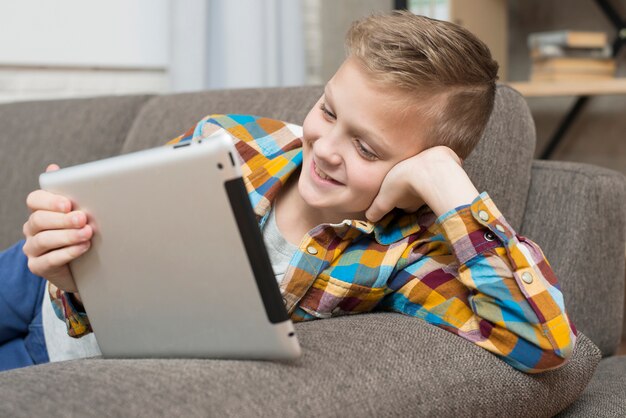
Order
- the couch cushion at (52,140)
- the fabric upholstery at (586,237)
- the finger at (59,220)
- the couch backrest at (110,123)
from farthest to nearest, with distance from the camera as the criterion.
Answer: the couch cushion at (52,140) → the couch backrest at (110,123) → the fabric upholstery at (586,237) → the finger at (59,220)

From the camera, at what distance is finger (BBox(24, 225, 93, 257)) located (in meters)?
0.80

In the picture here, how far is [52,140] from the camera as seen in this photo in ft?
5.65

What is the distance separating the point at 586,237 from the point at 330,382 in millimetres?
592

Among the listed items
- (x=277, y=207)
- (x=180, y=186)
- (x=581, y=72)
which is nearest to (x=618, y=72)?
(x=581, y=72)

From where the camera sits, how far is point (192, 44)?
8.12 ft

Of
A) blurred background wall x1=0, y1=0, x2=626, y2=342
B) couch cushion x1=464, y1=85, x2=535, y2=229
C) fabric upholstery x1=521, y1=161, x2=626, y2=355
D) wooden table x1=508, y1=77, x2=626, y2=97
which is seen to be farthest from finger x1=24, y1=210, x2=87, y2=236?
wooden table x1=508, y1=77, x2=626, y2=97

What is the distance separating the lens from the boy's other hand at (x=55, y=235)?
80 centimetres

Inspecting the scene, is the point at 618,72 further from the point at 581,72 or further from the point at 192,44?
the point at 192,44

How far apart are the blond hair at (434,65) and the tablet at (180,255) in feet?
1.11

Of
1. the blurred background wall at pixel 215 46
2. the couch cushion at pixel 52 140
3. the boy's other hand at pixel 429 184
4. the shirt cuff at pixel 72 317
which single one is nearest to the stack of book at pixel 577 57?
the blurred background wall at pixel 215 46

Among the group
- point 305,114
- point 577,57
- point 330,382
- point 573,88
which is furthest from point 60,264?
point 577,57

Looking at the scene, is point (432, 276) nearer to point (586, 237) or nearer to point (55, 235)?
point (586, 237)

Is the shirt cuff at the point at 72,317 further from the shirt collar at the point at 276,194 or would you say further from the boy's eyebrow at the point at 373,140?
the boy's eyebrow at the point at 373,140

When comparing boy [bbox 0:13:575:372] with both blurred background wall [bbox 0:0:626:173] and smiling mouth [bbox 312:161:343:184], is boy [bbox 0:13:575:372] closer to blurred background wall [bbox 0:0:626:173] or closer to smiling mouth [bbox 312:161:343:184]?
smiling mouth [bbox 312:161:343:184]
